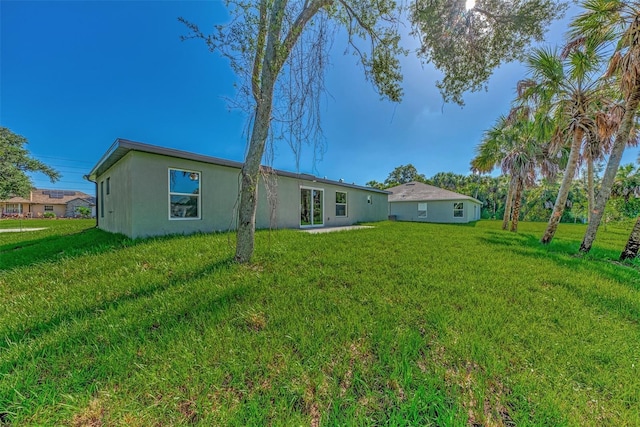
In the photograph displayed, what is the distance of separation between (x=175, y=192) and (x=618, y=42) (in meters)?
12.8

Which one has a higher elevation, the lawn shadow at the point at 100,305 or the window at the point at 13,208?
the window at the point at 13,208

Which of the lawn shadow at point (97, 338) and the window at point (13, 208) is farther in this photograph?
the window at point (13, 208)

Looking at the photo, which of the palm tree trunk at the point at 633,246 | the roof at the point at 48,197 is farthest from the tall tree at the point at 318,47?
the roof at the point at 48,197

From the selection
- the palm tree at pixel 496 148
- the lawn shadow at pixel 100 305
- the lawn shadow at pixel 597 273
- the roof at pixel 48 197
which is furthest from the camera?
the roof at pixel 48 197

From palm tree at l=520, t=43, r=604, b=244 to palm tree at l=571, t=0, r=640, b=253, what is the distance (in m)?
0.45

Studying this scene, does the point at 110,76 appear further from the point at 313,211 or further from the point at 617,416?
the point at 617,416

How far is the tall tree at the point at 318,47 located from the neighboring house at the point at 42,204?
1790 inches

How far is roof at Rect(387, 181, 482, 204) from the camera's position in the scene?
20.4 metres

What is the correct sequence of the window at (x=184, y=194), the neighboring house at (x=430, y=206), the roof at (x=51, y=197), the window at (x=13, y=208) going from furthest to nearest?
1. the roof at (x=51, y=197)
2. the window at (x=13, y=208)
3. the neighboring house at (x=430, y=206)
4. the window at (x=184, y=194)

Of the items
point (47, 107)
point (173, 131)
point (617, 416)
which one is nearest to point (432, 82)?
point (617, 416)

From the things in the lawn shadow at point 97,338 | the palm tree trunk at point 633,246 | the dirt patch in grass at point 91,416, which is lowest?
the dirt patch in grass at point 91,416

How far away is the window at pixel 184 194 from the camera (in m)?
7.17

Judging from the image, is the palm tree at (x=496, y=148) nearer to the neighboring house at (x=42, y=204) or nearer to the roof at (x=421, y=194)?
the roof at (x=421, y=194)

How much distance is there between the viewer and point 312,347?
2.28 m
